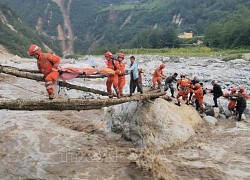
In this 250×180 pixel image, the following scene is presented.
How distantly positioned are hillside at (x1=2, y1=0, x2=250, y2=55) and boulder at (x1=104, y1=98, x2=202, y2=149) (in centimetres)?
5517

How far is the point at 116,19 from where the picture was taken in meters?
142

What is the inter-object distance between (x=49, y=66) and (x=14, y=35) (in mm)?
79682

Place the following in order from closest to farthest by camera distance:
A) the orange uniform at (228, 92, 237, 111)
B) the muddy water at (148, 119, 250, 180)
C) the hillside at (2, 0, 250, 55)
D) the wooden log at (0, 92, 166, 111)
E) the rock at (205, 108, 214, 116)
→ the wooden log at (0, 92, 166, 111), the muddy water at (148, 119, 250, 180), the orange uniform at (228, 92, 237, 111), the rock at (205, 108, 214, 116), the hillside at (2, 0, 250, 55)

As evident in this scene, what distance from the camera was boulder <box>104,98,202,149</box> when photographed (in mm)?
10789

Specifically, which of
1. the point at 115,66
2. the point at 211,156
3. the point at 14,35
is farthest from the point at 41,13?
the point at 211,156

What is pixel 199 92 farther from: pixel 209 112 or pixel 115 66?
pixel 115 66

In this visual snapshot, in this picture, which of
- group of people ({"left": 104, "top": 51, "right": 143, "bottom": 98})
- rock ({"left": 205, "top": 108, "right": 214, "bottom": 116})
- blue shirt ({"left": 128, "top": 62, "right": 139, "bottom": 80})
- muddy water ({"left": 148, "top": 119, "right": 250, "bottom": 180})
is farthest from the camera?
rock ({"left": 205, "top": 108, "right": 214, "bottom": 116})

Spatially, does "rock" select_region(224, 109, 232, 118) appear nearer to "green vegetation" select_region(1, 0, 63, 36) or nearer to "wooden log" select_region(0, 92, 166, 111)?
"wooden log" select_region(0, 92, 166, 111)

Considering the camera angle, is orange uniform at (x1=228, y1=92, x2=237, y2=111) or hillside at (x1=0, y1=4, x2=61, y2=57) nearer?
orange uniform at (x1=228, y1=92, x2=237, y2=111)

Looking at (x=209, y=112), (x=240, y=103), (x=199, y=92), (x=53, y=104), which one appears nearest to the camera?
Result: (x=53, y=104)

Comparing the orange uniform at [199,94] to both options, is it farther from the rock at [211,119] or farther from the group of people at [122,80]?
the rock at [211,119]

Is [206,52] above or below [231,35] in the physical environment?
below

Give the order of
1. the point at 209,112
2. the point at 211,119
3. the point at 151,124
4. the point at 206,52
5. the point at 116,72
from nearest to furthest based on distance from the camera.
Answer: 1. the point at 116,72
2. the point at 151,124
3. the point at 211,119
4. the point at 209,112
5. the point at 206,52

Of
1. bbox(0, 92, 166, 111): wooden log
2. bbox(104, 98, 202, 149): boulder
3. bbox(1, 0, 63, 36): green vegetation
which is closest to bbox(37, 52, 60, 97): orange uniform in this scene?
bbox(0, 92, 166, 111): wooden log
